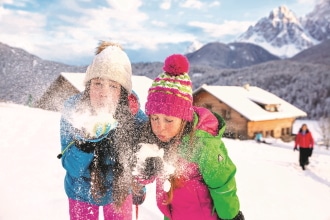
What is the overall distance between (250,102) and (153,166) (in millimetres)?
32449

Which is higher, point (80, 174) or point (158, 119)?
point (158, 119)

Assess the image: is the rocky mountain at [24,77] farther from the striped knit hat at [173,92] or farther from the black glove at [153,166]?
the black glove at [153,166]

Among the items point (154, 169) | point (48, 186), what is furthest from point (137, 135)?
point (48, 186)

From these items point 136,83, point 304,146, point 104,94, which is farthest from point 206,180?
point 136,83

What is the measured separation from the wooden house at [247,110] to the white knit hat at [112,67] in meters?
25.6

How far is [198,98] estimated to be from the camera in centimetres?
3281

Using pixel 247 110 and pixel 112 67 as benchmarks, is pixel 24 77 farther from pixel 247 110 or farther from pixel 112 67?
pixel 247 110

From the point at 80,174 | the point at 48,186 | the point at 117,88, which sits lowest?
the point at 48,186

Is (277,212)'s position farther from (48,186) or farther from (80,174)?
(80,174)

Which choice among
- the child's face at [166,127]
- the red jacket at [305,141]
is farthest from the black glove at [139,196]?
the red jacket at [305,141]

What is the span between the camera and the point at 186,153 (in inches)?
74.6

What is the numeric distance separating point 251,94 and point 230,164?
116 feet

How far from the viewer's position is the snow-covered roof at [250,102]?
1181 inches

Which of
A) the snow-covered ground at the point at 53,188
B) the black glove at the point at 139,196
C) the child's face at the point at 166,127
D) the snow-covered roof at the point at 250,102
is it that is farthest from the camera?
the snow-covered roof at the point at 250,102
